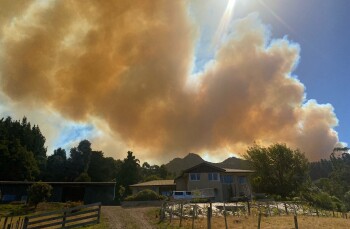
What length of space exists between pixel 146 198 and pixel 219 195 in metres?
15.3

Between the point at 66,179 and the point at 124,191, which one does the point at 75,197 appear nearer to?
the point at 124,191

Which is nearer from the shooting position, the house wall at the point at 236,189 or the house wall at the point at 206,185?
the house wall at the point at 206,185

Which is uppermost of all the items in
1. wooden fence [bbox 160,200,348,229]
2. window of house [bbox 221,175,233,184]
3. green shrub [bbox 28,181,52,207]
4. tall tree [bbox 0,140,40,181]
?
tall tree [bbox 0,140,40,181]

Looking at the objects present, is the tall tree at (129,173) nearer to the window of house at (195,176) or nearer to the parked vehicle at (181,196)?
the window of house at (195,176)

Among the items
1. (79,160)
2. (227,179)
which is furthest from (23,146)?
(227,179)

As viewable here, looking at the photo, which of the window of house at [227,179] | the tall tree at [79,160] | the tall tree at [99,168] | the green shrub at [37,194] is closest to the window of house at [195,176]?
the window of house at [227,179]

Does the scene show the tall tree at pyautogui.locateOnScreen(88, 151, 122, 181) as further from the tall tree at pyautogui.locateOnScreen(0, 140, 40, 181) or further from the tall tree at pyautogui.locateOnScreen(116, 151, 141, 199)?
the tall tree at pyautogui.locateOnScreen(0, 140, 40, 181)

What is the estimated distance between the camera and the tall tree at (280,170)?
185 ft

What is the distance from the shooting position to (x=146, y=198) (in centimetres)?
4356

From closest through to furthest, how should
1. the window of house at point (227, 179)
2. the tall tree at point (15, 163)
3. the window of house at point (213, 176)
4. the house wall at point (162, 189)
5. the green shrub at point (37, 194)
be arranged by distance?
the green shrub at point (37, 194) → the window of house at point (213, 176) → the window of house at point (227, 179) → the house wall at point (162, 189) → the tall tree at point (15, 163)

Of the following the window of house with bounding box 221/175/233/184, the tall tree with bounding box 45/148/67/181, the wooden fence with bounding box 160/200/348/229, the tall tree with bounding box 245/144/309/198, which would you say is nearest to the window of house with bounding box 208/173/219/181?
the window of house with bounding box 221/175/233/184

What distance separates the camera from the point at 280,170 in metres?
58.9

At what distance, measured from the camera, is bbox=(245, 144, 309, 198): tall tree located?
185 feet

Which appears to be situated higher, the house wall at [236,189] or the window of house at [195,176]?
the window of house at [195,176]
